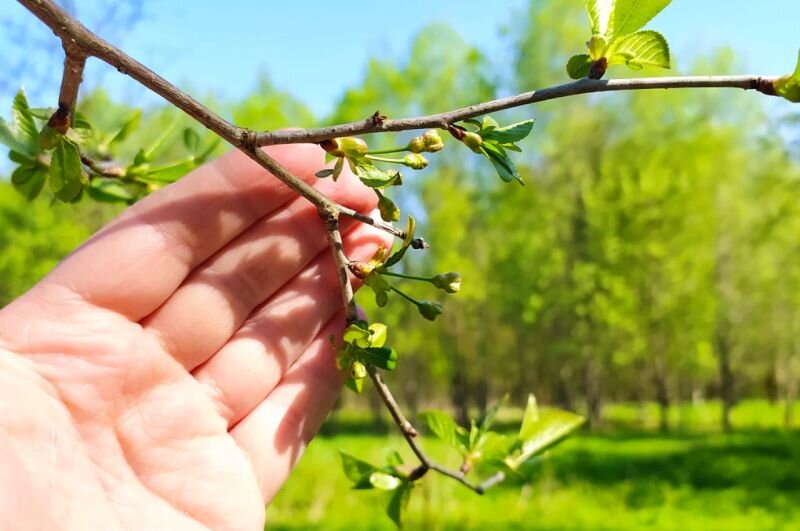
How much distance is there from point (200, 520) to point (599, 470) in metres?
7.39

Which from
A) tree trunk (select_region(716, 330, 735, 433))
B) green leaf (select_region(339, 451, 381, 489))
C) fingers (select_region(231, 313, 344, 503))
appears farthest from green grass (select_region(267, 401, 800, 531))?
tree trunk (select_region(716, 330, 735, 433))

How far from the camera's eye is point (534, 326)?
46.5 feet

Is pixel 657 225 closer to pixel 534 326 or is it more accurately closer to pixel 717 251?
pixel 717 251

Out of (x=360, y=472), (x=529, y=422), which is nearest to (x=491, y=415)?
(x=529, y=422)

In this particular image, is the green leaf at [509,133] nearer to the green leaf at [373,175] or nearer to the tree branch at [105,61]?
the green leaf at [373,175]

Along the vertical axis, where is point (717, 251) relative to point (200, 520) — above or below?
above

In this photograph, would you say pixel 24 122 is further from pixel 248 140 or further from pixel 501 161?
pixel 501 161

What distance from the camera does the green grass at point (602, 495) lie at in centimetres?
493

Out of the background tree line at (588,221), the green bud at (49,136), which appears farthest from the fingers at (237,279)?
the background tree line at (588,221)

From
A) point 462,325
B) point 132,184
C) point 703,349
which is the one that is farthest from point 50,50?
point 703,349

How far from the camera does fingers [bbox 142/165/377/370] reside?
35.2 inches

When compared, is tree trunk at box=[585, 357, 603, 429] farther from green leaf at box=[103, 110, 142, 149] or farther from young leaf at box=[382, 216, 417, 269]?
young leaf at box=[382, 216, 417, 269]

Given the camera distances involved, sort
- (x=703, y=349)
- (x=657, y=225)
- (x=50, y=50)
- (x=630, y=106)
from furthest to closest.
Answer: (x=703, y=349)
(x=630, y=106)
(x=657, y=225)
(x=50, y=50)

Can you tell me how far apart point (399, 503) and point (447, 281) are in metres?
0.29
